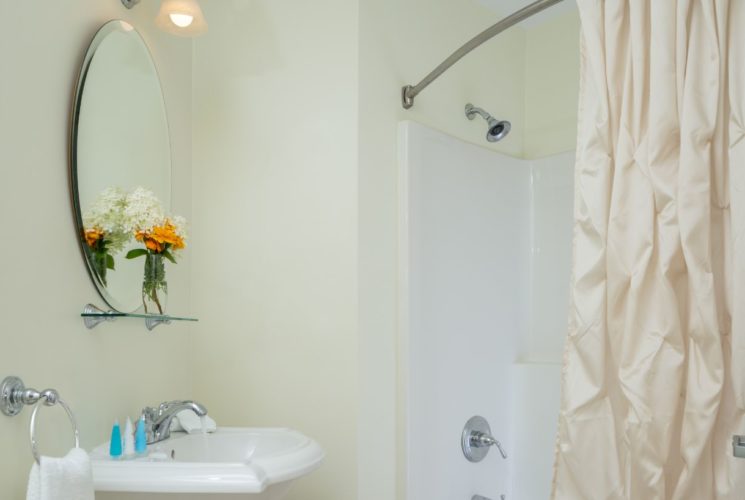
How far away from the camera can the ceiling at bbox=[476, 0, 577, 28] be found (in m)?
2.90

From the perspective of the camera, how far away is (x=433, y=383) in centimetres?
245

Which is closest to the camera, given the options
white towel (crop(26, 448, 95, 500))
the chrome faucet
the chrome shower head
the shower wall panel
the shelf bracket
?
white towel (crop(26, 448, 95, 500))

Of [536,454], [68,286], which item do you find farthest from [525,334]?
[68,286]

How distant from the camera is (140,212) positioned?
1.89 metres

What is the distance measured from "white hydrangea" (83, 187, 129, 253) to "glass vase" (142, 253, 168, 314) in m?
0.09

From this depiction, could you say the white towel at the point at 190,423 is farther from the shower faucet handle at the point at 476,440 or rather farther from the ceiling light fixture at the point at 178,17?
the ceiling light fixture at the point at 178,17

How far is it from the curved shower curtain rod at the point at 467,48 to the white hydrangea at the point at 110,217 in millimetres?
1015

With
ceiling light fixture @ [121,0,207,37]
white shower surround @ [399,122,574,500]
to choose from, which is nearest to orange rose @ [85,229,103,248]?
ceiling light fixture @ [121,0,207,37]

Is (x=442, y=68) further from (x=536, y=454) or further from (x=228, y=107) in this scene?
(x=536, y=454)

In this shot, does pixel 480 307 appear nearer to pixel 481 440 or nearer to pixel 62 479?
pixel 481 440

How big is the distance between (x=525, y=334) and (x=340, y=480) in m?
1.17

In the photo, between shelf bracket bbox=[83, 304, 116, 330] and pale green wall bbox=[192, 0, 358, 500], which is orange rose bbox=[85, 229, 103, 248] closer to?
shelf bracket bbox=[83, 304, 116, 330]

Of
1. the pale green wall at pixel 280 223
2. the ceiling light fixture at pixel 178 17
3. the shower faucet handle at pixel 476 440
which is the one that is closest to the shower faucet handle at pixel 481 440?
the shower faucet handle at pixel 476 440

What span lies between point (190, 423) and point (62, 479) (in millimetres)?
665
